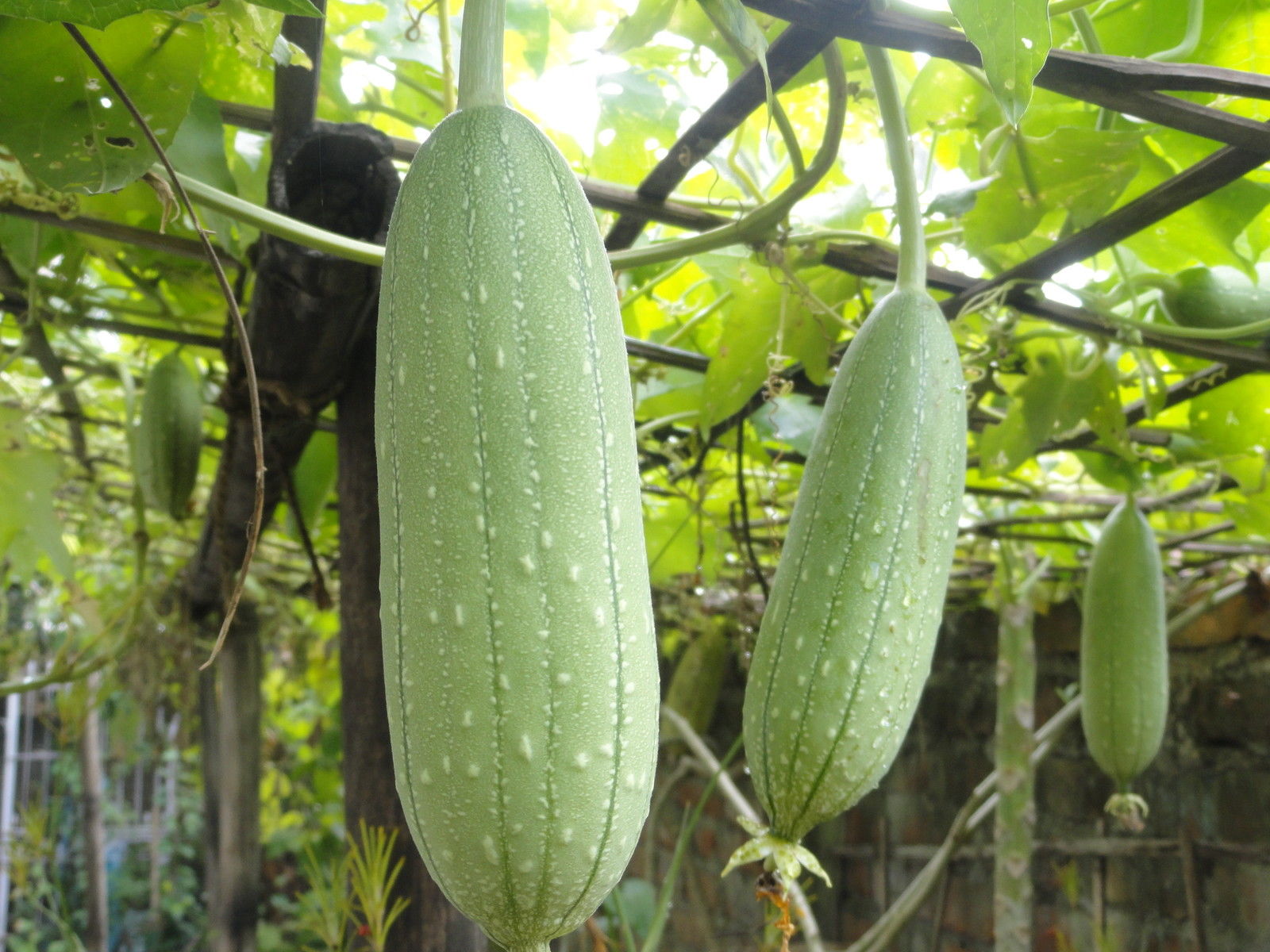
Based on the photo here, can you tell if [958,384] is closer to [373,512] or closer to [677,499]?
[373,512]

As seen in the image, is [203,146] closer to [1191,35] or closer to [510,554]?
[510,554]

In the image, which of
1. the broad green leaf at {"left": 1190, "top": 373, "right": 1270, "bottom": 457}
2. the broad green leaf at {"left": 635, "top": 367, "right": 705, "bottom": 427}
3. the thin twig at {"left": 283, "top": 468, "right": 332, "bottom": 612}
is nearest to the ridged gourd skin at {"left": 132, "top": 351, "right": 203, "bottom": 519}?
the thin twig at {"left": 283, "top": 468, "right": 332, "bottom": 612}

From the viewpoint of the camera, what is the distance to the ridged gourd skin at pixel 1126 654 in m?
1.05

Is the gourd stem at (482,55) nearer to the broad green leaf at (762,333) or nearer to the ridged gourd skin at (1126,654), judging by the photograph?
the broad green leaf at (762,333)

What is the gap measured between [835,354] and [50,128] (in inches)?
26.7

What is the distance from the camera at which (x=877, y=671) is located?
0.53 meters

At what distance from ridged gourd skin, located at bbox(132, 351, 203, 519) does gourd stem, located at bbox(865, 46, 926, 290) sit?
32.5 inches

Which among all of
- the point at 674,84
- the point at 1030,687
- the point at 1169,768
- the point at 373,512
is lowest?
the point at 1169,768

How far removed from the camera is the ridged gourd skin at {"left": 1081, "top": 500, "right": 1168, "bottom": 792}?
41.4 inches

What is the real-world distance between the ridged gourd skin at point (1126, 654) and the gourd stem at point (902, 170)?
25.9 inches

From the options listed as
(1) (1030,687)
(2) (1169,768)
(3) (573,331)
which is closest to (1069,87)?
(3) (573,331)

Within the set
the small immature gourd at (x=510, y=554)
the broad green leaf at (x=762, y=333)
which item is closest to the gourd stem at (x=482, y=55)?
the small immature gourd at (x=510, y=554)

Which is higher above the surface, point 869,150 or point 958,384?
point 869,150

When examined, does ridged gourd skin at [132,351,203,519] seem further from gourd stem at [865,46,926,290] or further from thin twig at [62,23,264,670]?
gourd stem at [865,46,926,290]
